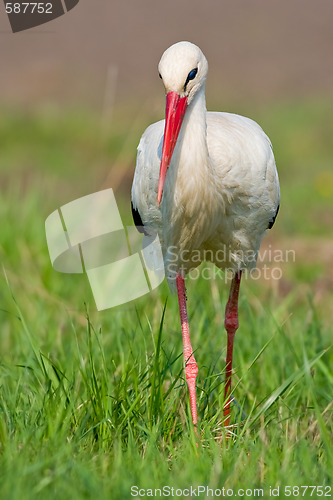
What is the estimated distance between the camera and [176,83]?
3.09 metres

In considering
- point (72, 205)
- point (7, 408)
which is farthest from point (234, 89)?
point (7, 408)

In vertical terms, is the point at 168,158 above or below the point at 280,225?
above

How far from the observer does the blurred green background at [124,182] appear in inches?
125

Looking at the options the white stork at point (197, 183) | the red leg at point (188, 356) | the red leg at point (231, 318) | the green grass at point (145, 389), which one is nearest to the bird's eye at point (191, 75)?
the white stork at point (197, 183)

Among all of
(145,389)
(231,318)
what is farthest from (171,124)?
(231,318)

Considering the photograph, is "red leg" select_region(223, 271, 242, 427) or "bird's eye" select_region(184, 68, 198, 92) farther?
"red leg" select_region(223, 271, 242, 427)

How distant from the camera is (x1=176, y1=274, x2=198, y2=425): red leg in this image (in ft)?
11.2

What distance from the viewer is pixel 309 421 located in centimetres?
367

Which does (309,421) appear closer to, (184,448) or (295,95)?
(184,448)

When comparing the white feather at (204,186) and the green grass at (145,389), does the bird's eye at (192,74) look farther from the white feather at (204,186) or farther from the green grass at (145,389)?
the green grass at (145,389)

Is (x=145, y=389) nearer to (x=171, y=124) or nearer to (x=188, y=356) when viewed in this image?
(x=188, y=356)

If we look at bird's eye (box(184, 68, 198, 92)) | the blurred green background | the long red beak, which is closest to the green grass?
the blurred green background

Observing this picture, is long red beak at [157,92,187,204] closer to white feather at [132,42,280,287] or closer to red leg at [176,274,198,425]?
white feather at [132,42,280,287]

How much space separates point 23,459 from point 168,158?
3.94 feet
